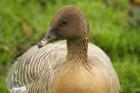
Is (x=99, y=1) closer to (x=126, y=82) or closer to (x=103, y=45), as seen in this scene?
(x=103, y=45)

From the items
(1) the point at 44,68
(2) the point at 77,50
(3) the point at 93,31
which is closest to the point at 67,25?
(2) the point at 77,50

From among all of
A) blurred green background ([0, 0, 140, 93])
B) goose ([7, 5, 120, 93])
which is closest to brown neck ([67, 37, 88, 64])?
goose ([7, 5, 120, 93])

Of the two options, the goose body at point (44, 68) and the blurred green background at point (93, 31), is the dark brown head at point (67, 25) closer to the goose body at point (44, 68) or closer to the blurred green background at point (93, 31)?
the goose body at point (44, 68)

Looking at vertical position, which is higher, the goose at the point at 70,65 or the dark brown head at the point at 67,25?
the dark brown head at the point at 67,25

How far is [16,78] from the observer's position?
560 centimetres

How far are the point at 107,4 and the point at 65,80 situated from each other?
10.8ft

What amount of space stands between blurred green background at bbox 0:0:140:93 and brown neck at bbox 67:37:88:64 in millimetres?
1377

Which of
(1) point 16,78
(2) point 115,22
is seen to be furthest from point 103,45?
(1) point 16,78

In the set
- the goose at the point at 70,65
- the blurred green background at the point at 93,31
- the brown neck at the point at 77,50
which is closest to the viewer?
the goose at the point at 70,65

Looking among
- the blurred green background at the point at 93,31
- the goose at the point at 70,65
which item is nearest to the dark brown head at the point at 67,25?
the goose at the point at 70,65

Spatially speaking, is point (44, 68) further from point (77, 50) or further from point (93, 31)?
point (93, 31)

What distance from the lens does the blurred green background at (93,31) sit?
6.44 m

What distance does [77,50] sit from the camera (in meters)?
4.86

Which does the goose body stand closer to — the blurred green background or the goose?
the goose
